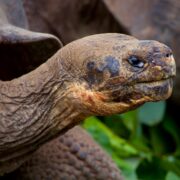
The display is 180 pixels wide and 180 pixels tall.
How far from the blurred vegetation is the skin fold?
4.75 feet

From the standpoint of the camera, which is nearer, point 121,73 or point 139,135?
point 121,73

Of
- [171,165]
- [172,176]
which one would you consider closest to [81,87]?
[172,176]

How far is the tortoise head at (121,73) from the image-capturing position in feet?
6.39

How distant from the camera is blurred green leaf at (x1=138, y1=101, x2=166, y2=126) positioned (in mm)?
3941

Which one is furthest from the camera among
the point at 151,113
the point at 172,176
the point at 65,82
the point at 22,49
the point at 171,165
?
the point at 151,113

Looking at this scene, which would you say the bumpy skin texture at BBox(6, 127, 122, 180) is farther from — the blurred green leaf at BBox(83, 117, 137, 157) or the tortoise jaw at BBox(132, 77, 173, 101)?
the blurred green leaf at BBox(83, 117, 137, 157)

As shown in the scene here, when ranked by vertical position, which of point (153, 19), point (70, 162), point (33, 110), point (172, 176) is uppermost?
point (33, 110)

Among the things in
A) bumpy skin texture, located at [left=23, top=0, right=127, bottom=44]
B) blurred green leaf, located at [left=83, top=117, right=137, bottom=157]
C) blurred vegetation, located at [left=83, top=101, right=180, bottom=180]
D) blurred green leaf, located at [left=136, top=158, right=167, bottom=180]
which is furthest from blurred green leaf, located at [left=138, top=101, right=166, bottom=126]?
blurred green leaf, located at [left=136, top=158, right=167, bottom=180]

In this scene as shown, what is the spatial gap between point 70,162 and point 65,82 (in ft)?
1.84

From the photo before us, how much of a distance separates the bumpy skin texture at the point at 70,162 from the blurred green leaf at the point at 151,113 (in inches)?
50.0

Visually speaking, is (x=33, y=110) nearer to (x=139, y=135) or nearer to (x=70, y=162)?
(x=70, y=162)

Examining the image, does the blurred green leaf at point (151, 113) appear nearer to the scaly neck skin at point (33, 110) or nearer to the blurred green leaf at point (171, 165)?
the blurred green leaf at point (171, 165)

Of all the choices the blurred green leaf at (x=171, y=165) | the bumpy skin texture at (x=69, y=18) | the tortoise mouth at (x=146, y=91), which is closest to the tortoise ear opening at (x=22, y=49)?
the tortoise mouth at (x=146, y=91)

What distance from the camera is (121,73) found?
6.43 ft
